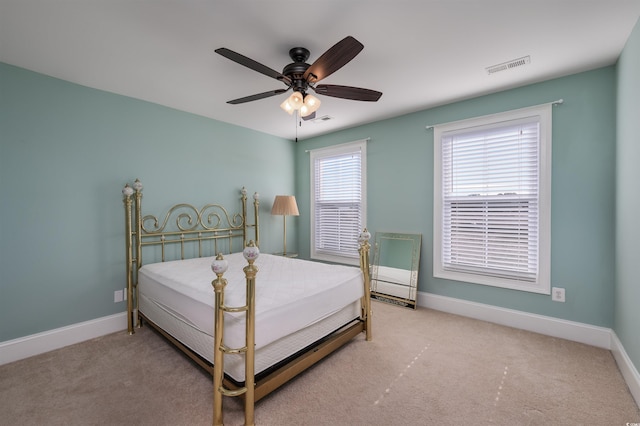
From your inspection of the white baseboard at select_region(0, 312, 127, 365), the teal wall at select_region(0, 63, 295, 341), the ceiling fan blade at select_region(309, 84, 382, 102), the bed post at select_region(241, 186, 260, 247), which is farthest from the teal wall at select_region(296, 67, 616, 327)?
the white baseboard at select_region(0, 312, 127, 365)

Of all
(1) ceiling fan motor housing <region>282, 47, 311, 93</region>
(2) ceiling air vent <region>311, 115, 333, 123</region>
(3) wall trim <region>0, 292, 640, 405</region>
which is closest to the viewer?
(1) ceiling fan motor housing <region>282, 47, 311, 93</region>

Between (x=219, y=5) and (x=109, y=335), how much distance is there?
10.5ft

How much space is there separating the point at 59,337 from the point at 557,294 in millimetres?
4819

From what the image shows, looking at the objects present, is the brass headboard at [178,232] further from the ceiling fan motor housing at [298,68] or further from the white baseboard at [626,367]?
the white baseboard at [626,367]

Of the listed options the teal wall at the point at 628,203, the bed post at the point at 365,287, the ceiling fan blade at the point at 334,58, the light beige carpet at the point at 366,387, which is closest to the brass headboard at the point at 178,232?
the light beige carpet at the point at 366,387

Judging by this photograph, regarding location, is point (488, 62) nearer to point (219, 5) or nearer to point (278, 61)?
point (278, 61)

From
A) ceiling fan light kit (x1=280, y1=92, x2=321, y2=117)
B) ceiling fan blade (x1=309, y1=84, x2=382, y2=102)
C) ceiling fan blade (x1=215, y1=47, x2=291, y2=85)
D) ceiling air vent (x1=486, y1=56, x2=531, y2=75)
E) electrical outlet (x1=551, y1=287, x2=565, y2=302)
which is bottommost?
electrical outlet (x1=551, y1=287, x2=565, y2=302)

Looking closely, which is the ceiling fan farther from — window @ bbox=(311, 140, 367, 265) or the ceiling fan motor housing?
window @ bbox=(311, 140, 367, 265)

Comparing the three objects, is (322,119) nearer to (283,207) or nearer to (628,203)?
(283,207)

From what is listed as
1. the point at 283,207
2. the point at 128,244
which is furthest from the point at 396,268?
the point at 128,244

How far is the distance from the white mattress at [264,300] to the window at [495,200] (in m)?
1.47

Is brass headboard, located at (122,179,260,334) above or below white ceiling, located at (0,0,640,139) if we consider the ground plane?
Result: below

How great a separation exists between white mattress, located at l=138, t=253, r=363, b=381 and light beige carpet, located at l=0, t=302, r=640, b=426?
0.28m

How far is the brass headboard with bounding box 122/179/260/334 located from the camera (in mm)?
2984
